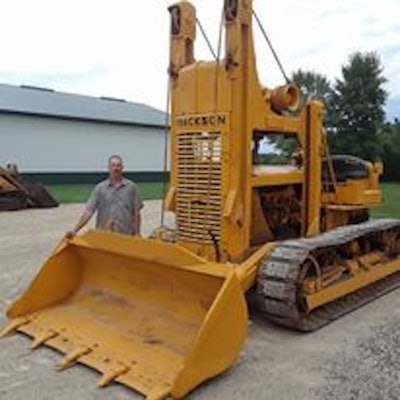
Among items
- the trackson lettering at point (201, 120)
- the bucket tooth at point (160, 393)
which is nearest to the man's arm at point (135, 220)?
the trackson lettering at point (201, 120)

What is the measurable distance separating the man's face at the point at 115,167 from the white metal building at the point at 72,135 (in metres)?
26.6

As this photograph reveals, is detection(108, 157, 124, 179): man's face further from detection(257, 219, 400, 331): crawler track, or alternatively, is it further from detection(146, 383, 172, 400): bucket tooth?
detection(146, 383, 172, 400): bucket tooth

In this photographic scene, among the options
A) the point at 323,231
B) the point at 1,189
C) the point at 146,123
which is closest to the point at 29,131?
the point at 146,123

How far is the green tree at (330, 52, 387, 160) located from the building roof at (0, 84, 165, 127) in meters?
10.4

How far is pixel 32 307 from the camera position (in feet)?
19.4

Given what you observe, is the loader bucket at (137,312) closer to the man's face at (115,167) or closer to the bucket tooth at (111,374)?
the bucket tooth at (111,374)

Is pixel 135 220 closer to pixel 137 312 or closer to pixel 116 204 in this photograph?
pixel 116 204

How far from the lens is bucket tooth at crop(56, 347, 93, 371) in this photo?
490 centimetres

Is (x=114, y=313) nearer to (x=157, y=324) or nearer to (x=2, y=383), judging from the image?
(x=157, y=324)

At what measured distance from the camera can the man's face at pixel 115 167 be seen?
→ 21.7 ft

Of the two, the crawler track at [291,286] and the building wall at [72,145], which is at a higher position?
the building wall at [72,145]

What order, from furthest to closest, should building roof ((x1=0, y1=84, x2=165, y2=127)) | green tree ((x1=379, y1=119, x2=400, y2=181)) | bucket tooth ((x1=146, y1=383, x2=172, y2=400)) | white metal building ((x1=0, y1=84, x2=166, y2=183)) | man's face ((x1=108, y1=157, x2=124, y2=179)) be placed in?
1. building roof ((x1=0, y1=84, x2=165, y2=127))
2. green tree ((x1=379, y1=119, x2=400, y2=181))
3. white metal building ((x1=0, y1=84, x2=166, y2=183))
4. man's face ((x1=108, y1=157, x2=124, y2=179))
5. bucket tooth ((x1=146, y1=383, x2=172, y2=400))

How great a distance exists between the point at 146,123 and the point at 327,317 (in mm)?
33372

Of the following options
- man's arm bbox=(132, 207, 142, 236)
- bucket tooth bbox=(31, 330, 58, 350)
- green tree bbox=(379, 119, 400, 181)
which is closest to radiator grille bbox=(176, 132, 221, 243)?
man's arm bbox=(132, 207, 142, 236)
